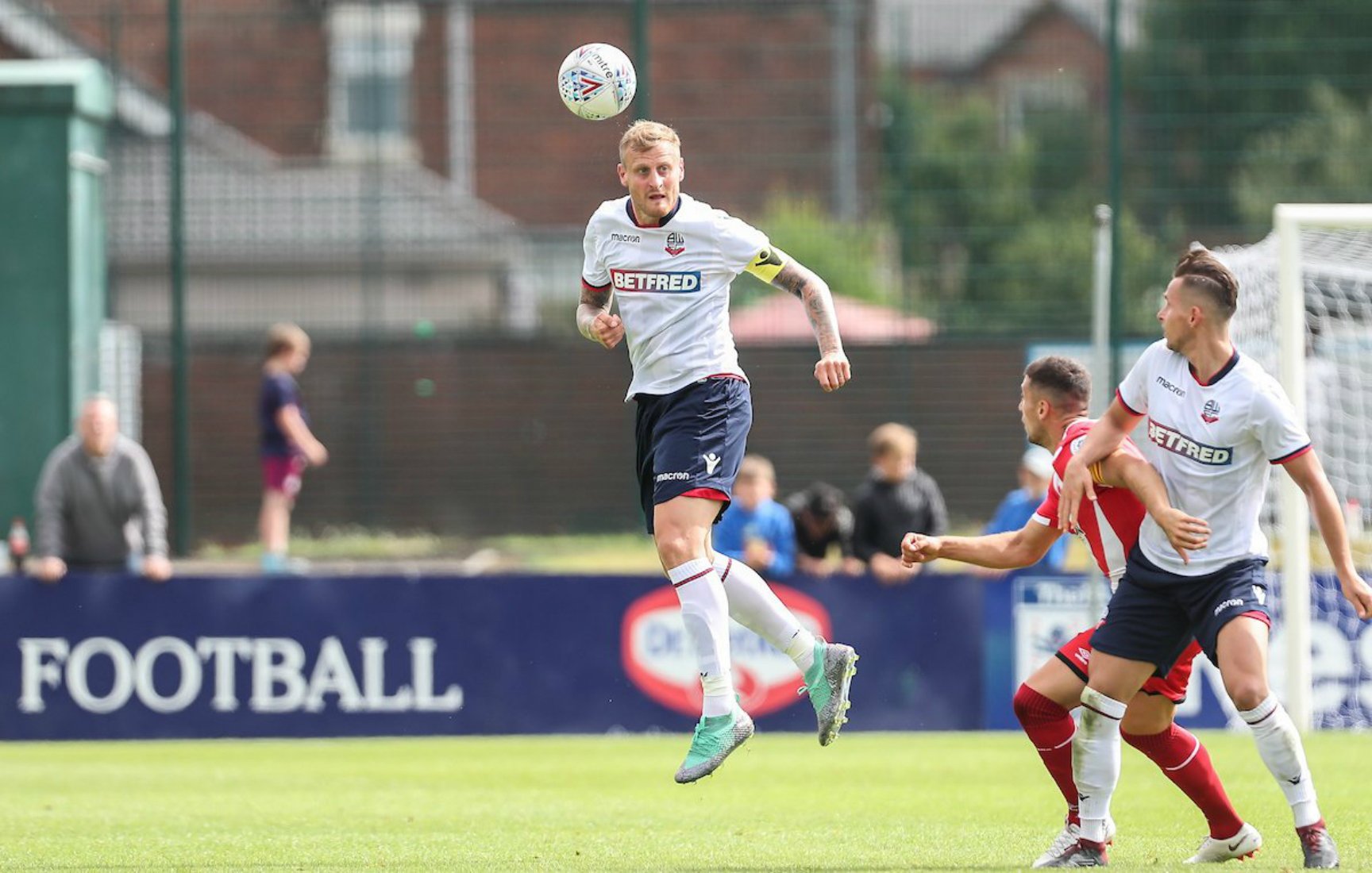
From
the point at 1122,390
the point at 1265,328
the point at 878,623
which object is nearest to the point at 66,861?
the point at 1122,390

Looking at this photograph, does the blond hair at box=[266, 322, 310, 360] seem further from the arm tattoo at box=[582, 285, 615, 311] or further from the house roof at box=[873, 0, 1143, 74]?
the arm tattoo at box=[582, 285, 615, 311]

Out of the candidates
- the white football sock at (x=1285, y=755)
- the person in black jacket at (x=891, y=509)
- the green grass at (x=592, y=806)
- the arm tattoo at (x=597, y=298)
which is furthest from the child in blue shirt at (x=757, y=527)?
the white football sock at (x=1285, y=755)

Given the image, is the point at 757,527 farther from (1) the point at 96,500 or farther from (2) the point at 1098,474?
(2) the point at 1098,474

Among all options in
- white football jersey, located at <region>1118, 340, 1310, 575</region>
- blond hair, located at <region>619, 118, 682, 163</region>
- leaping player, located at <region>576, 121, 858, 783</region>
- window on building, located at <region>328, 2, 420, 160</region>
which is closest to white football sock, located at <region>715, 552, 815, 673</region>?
leaping player, located at <region>576, 121, 858, 783</region>

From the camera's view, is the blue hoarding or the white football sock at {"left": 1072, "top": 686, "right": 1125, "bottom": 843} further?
the blue hoarding

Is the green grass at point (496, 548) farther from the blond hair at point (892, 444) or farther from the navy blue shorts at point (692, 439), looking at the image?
the navy blue shorts at point (692, 439)

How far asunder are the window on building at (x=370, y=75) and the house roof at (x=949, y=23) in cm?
411

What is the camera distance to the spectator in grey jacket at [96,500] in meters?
13.1

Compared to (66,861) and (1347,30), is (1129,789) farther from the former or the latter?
(1347,30)

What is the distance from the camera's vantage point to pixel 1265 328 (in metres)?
13.5

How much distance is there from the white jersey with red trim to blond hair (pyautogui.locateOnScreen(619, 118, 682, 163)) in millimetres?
1778

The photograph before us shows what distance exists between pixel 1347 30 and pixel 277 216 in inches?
374

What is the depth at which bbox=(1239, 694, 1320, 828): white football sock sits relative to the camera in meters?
6.64

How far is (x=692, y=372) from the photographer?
7.45 metres
